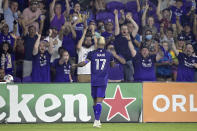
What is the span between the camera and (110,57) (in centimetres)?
1138

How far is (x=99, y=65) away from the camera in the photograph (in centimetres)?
1129

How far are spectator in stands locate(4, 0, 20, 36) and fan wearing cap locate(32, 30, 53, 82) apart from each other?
1.07 metres

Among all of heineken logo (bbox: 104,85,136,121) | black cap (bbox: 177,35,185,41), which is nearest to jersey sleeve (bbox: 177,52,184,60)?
black cap (bbox: 177,35,185,41)

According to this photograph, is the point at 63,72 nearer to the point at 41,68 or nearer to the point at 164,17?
the point at 41,68

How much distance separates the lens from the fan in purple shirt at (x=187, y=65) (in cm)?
1521

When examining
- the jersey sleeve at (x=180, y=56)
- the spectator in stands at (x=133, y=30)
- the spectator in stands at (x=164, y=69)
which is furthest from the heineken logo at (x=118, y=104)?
the jersey sleeve at (x=180, y=56)

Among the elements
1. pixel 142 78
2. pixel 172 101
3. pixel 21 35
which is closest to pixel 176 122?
pixel 172 101

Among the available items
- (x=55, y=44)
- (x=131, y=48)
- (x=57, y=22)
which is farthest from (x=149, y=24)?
(x=55, y=44)

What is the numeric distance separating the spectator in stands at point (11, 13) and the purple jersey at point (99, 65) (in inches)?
183

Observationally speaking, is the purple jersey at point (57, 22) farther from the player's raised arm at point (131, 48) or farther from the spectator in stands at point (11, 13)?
the player's raised arm at point (131, 48)

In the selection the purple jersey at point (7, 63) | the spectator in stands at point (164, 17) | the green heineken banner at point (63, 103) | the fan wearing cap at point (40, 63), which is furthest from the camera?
the spectator in stands at point (164, 17)

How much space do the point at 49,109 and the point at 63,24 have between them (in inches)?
156

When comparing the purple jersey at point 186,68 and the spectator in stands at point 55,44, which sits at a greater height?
the spectator in stands at point 55,44

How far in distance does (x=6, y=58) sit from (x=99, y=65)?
4.13m
